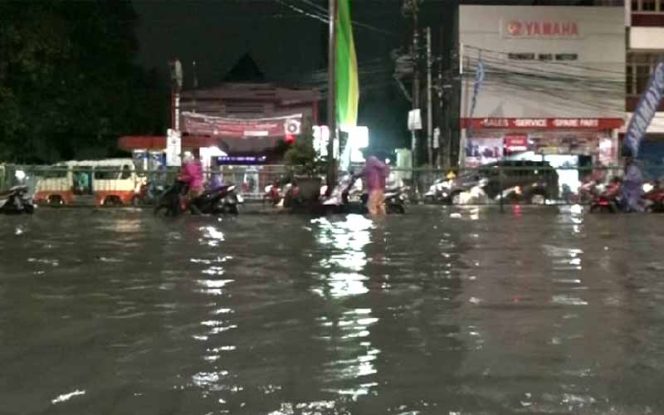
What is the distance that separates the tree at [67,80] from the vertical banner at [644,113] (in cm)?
1777

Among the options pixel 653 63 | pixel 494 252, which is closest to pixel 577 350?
pixel 494 252

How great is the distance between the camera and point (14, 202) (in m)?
21.3

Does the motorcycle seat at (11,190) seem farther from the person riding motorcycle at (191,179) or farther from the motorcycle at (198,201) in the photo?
the person riding motorcycle at (191,179)

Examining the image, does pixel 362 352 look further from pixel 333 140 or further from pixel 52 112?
pixel 52 112

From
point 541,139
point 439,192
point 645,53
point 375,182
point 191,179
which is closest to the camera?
point 375,182

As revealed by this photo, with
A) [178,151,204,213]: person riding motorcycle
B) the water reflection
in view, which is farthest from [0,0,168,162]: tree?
the water reflection

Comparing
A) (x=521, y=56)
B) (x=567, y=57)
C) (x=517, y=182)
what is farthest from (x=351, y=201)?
(x=567, y=57)

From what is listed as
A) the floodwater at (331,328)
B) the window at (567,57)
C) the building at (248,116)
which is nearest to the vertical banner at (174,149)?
the building at (248,116)

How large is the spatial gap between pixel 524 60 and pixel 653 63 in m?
6.06

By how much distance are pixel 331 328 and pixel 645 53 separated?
35377mm

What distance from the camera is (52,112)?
3170 cm

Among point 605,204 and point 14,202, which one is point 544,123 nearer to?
point 605,204

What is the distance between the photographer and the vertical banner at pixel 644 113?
2498cm

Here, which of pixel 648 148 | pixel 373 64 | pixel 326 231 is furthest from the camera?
pixel 373 64
